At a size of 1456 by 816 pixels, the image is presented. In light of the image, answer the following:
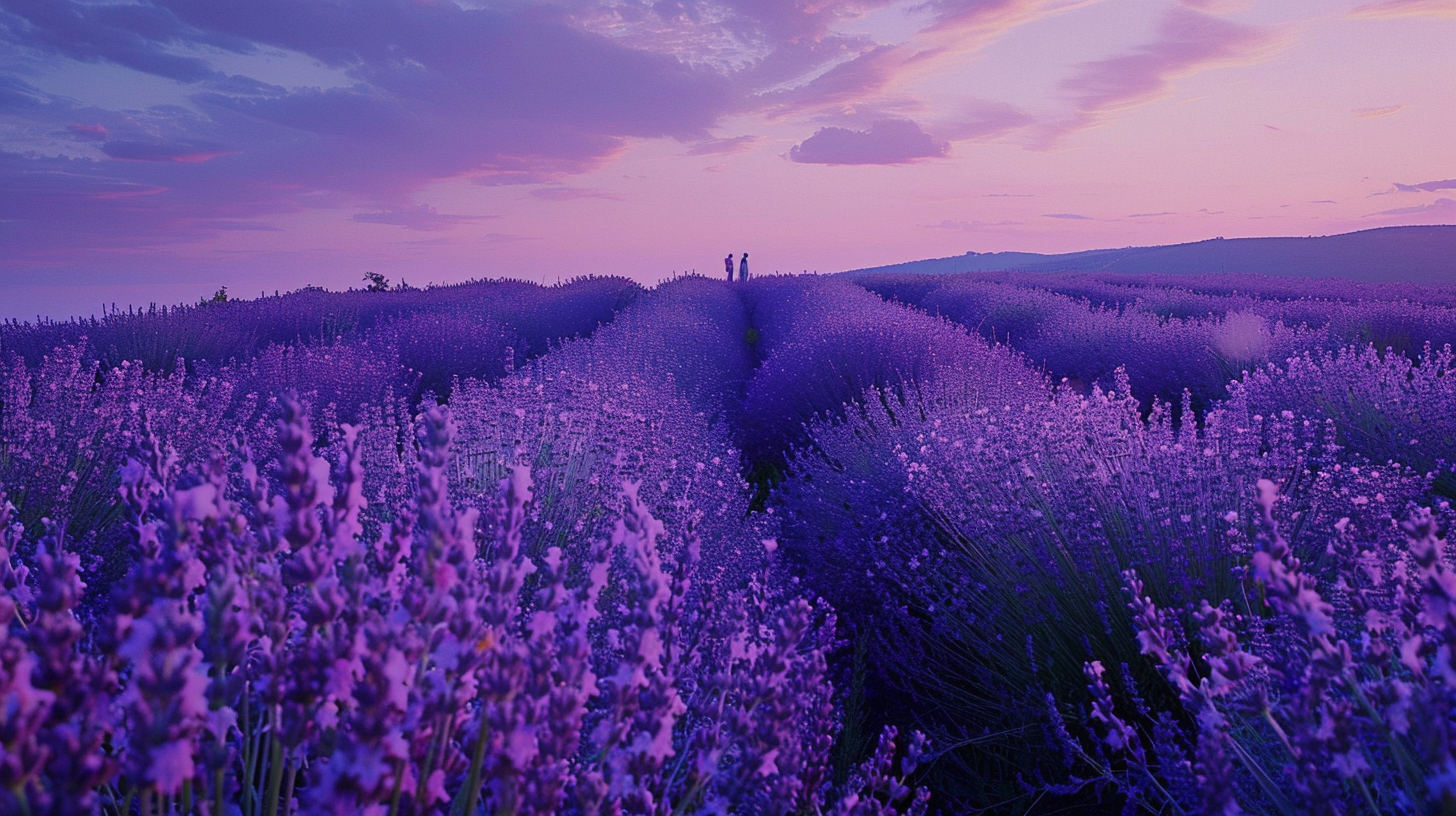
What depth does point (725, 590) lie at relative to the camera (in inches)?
89.3

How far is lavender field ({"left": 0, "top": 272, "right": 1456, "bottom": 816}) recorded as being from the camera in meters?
0.79

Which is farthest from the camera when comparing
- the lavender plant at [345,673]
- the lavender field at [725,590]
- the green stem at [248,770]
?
the green stem at [248,770]

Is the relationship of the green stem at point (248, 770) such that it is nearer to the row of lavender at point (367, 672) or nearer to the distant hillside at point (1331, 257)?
the row of lavender at point (367, 672)

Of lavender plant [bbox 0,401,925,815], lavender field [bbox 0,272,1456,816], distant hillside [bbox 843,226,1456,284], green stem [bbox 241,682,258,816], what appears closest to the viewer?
lavender plant [bbox 0,401,925,815]

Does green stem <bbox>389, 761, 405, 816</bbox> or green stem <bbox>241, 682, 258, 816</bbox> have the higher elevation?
green stem <bbox>389, 761, 405, 816</bbox>

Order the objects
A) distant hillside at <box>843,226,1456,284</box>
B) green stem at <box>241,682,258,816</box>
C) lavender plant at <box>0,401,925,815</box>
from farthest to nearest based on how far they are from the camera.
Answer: distant hillside at <box>843,226,1456,284</box> → green stem at <box>241,682,258,816</box> → lavender plant at <box>0,401,925,815</box>

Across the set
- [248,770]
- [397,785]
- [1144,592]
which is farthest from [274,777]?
[1144,592]

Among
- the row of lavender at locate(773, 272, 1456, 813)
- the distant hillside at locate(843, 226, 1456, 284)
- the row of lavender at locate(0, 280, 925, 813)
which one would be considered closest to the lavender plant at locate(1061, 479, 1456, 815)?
the row of lavender at locate(773, 272, 1456, 813)

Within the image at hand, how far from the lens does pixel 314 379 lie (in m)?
5.10

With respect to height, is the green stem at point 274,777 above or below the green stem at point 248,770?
above

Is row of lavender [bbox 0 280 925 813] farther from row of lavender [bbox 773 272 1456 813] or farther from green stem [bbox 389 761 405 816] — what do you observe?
row of lavender [bbox 773 272 1456 813]

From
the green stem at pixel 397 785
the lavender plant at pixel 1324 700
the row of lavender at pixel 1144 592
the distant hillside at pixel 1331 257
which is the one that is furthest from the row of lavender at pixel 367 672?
the distant hillside at pixel 1331 257

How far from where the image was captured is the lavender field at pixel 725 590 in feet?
2.61

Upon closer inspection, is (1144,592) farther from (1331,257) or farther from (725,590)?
(1331,257)
